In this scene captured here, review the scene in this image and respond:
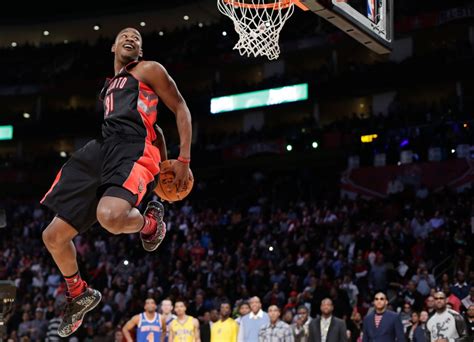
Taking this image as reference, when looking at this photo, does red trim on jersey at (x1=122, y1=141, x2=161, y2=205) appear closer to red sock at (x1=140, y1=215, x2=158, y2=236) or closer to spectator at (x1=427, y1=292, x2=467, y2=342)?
red sock at (x1=140, y1=215, x2=158, y2=236)

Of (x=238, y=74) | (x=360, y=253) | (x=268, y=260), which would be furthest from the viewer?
(x=238, y=74)

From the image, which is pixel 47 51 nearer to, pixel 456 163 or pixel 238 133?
pixel 238 133

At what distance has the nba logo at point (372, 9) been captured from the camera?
7.32m

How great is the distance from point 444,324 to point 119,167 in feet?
22.2

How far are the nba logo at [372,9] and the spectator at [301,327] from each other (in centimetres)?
579

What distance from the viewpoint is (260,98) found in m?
28.7

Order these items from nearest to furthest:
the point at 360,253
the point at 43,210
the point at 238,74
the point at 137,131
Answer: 1. the point at 137,131
2. the point at 360,253
3. the point at 43,210
4. the point at 238,74

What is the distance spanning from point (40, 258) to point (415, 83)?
13.5m

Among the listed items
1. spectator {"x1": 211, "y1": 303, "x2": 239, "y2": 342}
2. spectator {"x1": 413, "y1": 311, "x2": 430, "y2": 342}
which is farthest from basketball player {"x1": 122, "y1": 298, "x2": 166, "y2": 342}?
spectator {"x1": 413, "y1": 311, "x2": 430, "y2": 342}

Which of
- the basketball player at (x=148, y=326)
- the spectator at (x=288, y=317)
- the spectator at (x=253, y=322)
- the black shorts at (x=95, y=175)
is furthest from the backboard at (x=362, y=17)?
the spectator at (x=288, y=317)

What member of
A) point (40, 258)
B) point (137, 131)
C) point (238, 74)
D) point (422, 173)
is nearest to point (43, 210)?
point (40, 258)

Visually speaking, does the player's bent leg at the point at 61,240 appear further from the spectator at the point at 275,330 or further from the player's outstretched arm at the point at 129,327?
the player's outstretched arm at the point at 129,327

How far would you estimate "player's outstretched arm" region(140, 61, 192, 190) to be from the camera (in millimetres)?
5324

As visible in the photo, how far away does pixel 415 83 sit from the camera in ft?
87.6
